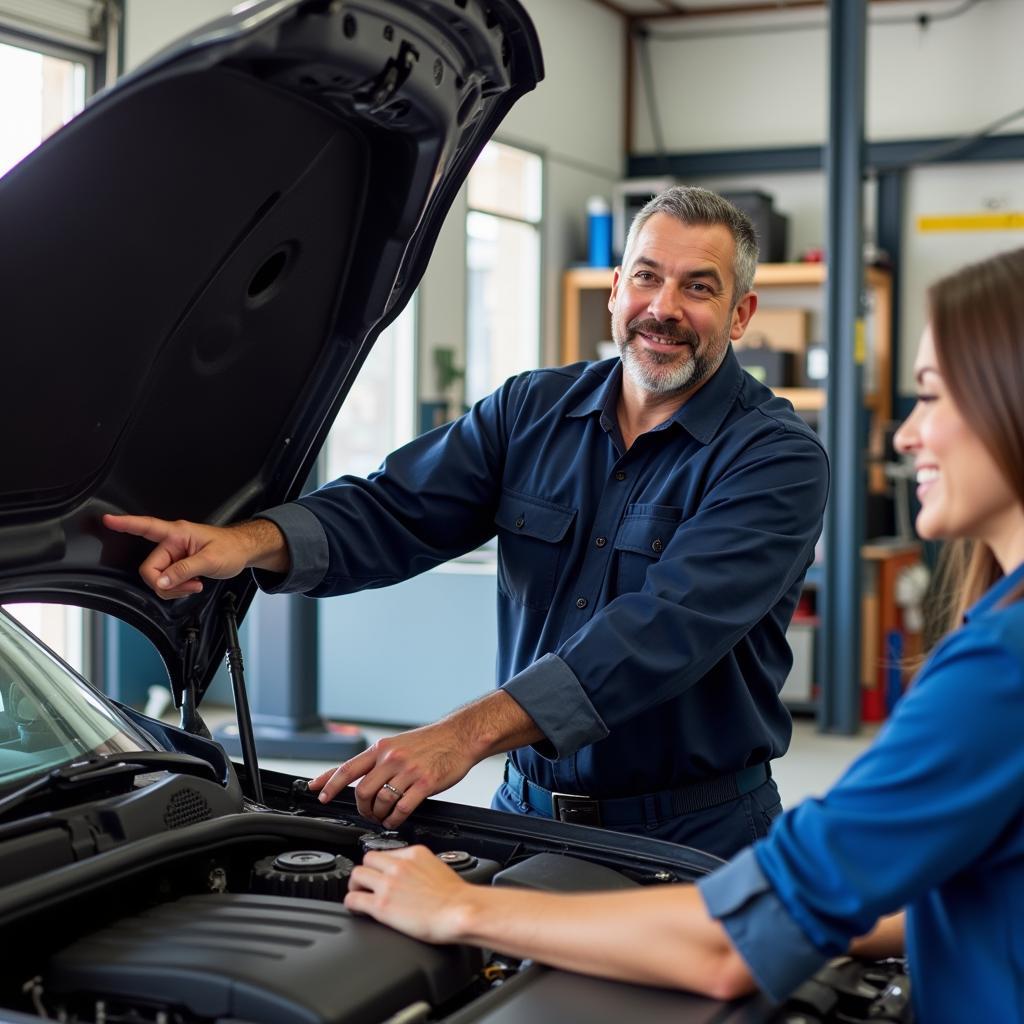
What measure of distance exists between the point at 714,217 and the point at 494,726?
804 mm

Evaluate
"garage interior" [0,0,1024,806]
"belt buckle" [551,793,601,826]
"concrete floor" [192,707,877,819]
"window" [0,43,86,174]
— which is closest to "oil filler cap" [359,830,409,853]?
"belt buckle" [551,793,601,826]

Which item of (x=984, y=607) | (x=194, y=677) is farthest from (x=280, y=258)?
(x=984, y=607)

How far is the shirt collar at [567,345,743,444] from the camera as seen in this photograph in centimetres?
191

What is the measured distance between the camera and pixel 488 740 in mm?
1579

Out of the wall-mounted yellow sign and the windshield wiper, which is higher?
the wall-mounted yellow sign

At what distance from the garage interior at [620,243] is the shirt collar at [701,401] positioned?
2770 mm

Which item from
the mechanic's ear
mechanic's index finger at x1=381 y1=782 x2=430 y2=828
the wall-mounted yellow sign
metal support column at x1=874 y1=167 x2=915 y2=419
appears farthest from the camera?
metal support column at x1=874 y1=167 x2=915 y2=419

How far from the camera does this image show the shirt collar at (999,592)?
106cm

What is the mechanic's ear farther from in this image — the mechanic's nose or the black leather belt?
the black leather belt

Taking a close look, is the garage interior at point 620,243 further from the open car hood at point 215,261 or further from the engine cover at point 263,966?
the engine cover at point 263,966

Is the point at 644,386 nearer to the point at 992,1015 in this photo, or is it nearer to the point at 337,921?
the point at 337,921

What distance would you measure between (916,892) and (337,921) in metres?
0.49

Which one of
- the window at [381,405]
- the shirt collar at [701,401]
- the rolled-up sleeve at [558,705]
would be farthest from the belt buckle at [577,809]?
the window at [381,405]

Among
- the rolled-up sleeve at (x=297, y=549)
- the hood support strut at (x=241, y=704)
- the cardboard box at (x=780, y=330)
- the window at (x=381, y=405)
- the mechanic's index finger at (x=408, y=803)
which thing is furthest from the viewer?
the cardboard box at (x=780, y=330)
